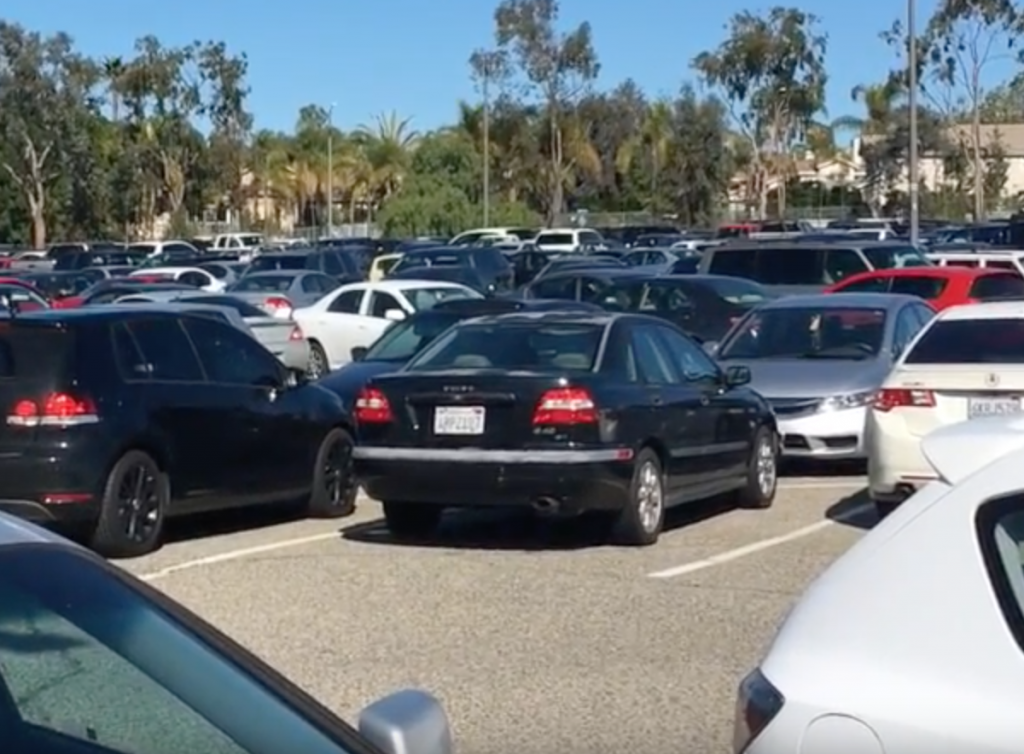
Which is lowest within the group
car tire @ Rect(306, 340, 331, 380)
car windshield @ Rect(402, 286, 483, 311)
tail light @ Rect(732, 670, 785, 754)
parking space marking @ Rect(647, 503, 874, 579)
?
car tire @ Rect(306, 340, 331, 380)

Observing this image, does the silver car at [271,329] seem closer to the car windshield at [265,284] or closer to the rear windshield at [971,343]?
the car windshield at [265,284]

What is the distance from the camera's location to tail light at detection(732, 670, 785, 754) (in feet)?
14.4

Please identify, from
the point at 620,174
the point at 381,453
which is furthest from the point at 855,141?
the point at 381,453

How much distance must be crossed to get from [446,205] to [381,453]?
72.0 metres

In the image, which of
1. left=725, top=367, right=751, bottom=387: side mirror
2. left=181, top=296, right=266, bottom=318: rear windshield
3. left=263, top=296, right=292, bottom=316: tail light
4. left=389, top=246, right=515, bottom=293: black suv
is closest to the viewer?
left=725, top=367, right=751, bottom=387: side mirror

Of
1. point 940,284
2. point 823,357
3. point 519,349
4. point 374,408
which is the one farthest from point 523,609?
point 940,284

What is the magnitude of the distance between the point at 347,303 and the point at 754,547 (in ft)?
55.0

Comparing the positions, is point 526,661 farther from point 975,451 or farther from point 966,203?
point 966,203

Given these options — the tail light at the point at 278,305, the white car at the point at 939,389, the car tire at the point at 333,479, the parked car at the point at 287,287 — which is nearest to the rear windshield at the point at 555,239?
the parked car at the point at 287,287

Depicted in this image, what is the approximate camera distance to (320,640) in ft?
33.7

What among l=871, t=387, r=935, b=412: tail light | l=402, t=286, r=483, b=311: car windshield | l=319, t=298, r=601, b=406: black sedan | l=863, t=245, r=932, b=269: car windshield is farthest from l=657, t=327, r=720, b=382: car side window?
l=863, t=245, r=932, b=269: car windshield

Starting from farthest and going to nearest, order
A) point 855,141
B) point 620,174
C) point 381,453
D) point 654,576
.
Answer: point 855,141 < point 620,174 < point 381,453 < point 654,576

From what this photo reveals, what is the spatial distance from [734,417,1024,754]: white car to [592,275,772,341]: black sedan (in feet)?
68.1

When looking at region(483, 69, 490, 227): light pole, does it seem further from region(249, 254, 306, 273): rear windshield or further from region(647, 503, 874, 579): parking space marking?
region(647, 503, 874, 579): parking space marking
